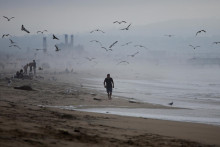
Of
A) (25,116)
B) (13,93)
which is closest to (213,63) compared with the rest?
(13,93)

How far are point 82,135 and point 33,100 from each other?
866 centimetres

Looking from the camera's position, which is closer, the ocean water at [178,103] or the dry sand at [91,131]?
the dry sand at [91,131]

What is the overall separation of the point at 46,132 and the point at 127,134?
6.59 ft

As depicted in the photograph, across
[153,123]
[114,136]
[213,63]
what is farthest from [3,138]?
[213,63]

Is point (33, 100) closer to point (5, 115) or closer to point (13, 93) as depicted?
point (13, 93)

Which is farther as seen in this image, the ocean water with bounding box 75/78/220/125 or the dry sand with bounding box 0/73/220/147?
the ocean water with bounding box 75/78/220/125

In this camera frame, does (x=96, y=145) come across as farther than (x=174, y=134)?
No

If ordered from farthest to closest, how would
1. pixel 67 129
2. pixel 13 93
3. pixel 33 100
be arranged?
1. pixel 13 93
2. pixel 33 100
3. pixel 67 129

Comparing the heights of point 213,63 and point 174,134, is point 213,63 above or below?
above

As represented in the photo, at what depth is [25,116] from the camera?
9820 millimetres

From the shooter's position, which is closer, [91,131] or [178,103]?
[91,131]

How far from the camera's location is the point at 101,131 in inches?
345

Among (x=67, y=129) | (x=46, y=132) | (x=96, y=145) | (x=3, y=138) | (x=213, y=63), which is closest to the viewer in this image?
(x=3, y=138)

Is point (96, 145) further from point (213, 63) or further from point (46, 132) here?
point (213, 63)
